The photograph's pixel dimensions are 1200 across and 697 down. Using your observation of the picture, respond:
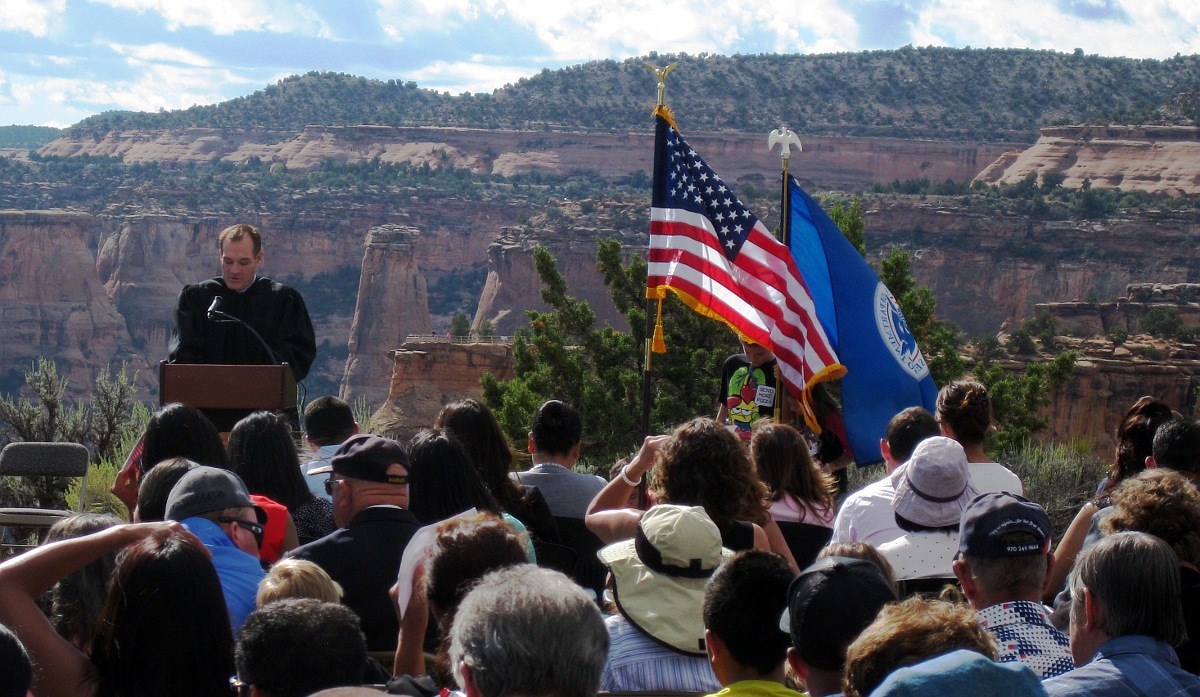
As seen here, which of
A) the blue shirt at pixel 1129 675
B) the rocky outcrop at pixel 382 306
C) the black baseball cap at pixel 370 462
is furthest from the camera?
the rocky outcrop at pixel 382 306

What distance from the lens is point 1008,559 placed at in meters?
3.32

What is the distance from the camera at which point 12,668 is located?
7.93 feet

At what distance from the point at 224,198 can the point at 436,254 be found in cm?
1515

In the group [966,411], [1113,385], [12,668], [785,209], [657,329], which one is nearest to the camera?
[12,668]

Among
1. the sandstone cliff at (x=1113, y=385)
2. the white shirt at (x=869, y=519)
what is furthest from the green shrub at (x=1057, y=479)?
the sandstone cliff at (x=1113, y=385)

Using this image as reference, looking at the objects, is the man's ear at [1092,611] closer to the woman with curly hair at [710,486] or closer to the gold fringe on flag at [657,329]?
the woman with curly hair at [710,486]

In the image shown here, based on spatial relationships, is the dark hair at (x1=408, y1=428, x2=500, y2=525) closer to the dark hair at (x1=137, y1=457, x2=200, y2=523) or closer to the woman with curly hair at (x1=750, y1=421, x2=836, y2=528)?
the dark hair at (x1=137, y1=457, x2=200, y2=523)

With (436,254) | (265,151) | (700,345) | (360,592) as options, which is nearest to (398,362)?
(700,345)

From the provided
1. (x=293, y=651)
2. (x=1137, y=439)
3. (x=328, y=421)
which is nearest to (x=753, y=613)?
(x=293, y=651)

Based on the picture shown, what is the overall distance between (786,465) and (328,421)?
2.12 meters

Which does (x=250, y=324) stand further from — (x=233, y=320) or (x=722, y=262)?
(x=722, y=262)

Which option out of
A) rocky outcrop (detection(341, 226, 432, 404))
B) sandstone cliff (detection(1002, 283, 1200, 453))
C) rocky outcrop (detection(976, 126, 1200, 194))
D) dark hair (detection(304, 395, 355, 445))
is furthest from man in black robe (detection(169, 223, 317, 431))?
rocky outcrop (detection(976, 126, 1200, 194))

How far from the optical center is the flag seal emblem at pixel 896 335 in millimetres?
7543

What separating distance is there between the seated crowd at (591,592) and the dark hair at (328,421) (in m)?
0.85
